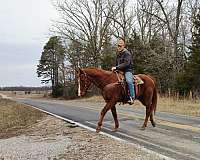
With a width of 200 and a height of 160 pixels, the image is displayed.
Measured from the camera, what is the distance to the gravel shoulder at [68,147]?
753 centimetres

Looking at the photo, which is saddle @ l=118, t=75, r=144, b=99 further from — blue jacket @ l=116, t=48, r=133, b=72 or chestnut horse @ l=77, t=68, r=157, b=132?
blue jacket @ l=116, t=48, r=133, b=72

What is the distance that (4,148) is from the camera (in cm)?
901

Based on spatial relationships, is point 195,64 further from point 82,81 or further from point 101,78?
point 82,81

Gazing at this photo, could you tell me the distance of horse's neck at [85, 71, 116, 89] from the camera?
35.9ft

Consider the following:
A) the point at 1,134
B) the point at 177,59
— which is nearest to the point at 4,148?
the point at 1,134

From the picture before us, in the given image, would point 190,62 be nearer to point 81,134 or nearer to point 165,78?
point 165,78

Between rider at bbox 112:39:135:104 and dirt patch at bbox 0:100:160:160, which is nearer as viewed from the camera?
dirt patch at bbox 0:100:160:160

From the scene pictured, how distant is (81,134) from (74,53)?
44112mm

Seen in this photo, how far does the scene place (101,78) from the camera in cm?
1096

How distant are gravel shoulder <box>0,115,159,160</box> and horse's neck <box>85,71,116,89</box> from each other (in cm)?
142

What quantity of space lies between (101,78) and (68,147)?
297cm

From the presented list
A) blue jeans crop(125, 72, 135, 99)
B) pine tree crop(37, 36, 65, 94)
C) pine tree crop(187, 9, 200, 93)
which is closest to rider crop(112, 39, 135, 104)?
blue jeans crop(125, 72, 135, 99)

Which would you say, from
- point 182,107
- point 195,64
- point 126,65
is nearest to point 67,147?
point 126,65

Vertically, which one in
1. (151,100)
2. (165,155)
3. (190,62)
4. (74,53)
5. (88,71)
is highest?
(74,53)
